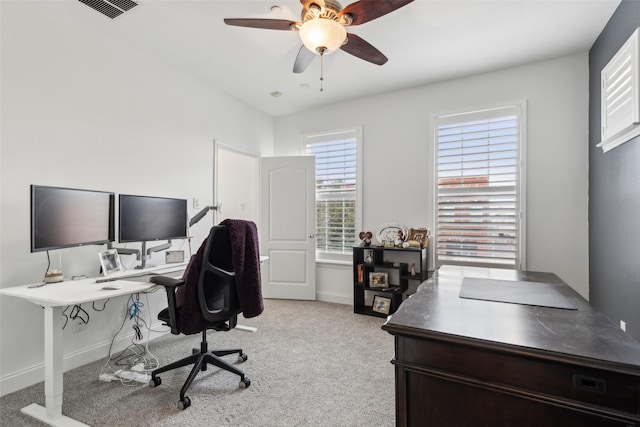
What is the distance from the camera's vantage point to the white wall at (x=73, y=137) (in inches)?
82.7

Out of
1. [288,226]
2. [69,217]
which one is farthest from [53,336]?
[288,226]

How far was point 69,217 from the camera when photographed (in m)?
2.07

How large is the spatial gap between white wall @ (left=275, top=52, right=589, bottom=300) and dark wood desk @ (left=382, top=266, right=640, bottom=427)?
2201 mm

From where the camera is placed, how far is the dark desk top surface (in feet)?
2.96

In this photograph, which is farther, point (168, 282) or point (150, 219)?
point (150, 219)

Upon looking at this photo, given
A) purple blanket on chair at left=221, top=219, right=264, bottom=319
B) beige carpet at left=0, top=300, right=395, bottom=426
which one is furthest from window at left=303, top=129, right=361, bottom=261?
purple blanket on chair at left=221, top=219, right=264, bottom=319

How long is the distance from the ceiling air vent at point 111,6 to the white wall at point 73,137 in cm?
30

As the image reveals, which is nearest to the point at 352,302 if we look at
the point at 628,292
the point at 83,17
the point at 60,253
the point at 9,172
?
the point at 628,292

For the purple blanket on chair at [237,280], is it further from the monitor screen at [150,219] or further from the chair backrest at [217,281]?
the monitor screen at [150,219]

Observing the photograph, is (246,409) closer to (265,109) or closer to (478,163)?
(478,163)

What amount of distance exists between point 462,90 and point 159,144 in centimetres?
331

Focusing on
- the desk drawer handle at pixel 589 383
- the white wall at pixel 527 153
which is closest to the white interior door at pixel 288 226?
the white wall at pixel 527 153

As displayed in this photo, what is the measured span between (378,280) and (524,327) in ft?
8.74

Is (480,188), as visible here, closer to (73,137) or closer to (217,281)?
(217,281)
